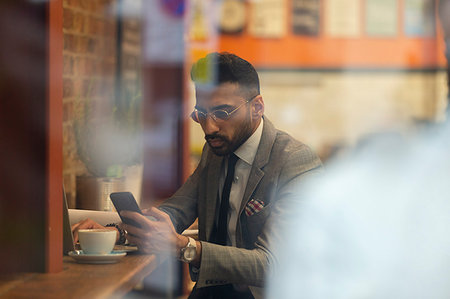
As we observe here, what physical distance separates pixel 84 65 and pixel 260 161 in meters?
1.30

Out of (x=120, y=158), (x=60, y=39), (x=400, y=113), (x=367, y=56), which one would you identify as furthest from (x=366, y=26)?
(x=60, y=39)

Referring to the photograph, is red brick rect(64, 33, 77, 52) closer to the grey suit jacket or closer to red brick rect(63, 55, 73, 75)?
red brick rect(63, 55, 73, 75)

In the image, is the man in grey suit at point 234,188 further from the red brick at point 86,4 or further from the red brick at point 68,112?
the red brick at point 86,4

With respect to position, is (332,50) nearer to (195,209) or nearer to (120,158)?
(120,158)

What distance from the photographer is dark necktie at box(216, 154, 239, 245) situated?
6.81 ft

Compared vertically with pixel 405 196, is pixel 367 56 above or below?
above

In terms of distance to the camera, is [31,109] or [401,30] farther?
[401,30]

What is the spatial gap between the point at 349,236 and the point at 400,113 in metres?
4.59

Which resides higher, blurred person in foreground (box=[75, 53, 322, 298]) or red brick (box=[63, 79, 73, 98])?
red brick (box=[63, 79, 73, 98])

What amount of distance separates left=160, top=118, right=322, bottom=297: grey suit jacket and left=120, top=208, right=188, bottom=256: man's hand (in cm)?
9

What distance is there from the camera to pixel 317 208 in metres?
1.99

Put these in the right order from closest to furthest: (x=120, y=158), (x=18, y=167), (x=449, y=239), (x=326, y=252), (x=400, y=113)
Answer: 1. (x=18, y=167)
2. (x=449, y=239)
3. (x=326, y=252)
4. (x=120, y=158)
5. (x=400, y=113)

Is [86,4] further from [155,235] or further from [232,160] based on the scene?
[155,235]

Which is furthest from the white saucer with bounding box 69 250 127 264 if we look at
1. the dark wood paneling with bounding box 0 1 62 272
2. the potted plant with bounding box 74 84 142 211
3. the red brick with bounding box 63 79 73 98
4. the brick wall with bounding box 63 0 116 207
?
the red brick with bounding box 63 79 73 98
